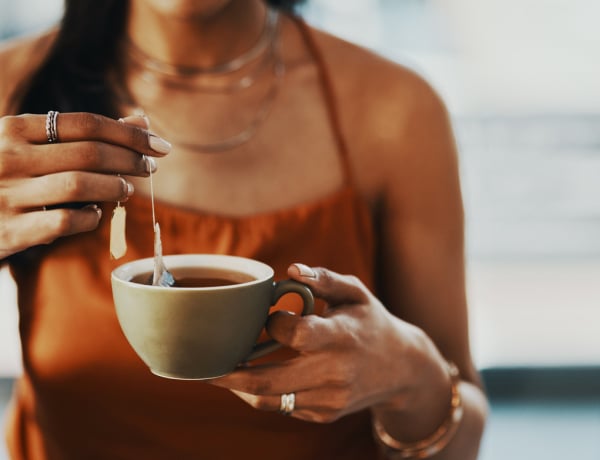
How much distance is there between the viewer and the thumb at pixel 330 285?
1.50 feet

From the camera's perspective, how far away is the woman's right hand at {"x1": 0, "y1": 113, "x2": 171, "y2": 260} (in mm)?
398

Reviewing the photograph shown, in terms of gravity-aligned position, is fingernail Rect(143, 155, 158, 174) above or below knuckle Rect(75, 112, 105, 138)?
below

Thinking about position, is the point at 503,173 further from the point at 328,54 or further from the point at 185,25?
the point at 185,25

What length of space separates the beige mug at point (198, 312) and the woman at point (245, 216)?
146 millimetres

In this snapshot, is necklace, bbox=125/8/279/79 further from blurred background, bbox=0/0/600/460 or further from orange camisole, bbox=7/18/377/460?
blurred background, bbox=0/0/600/460

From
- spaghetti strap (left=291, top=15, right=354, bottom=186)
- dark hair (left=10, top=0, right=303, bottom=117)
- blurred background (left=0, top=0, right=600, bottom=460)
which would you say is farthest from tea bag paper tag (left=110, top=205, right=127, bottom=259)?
blurred background (left=0, top=0, right=600, bottom=460)

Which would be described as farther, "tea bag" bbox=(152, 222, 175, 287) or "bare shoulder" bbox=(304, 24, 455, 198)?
"bare shoulder" bbox=(304, 24, 455, 198)

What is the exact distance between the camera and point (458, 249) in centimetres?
74

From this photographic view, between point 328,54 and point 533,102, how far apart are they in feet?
4.24

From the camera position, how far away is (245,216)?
72 centimetres

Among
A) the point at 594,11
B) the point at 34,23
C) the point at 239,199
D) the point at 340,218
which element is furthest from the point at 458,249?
the point at 594,11

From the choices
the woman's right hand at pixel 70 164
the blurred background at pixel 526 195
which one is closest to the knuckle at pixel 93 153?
the woman's right hand at pixel 70 164

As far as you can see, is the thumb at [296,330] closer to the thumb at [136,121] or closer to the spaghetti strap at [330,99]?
the thumb at [136,121]

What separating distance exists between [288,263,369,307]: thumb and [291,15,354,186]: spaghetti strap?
0.85 ft
